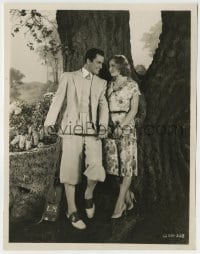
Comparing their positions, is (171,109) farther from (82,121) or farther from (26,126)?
(26,126)

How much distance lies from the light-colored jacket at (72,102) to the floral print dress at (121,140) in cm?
3

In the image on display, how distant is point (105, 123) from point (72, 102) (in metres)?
0.13

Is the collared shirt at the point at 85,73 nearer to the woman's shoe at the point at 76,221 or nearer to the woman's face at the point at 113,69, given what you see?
the woman's face at the point at 113,69

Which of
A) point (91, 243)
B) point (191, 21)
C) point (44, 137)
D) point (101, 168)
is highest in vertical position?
point (191, 21)

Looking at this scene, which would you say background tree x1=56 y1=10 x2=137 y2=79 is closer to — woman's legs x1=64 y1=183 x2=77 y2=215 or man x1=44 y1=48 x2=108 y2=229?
man x1=44 y1=48 x2=108 y2=229

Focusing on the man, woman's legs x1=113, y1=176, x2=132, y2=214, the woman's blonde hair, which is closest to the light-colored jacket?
the man

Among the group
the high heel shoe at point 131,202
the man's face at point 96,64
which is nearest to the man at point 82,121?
the man's face at point 96,64

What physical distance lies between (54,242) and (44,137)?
363mm

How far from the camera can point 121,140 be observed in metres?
1.54

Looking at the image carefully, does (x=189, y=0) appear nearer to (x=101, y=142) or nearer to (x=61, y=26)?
(x=61, y=26)

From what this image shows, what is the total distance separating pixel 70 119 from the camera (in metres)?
1.52

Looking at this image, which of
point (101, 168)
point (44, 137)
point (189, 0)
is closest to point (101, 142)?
point (101, 168)

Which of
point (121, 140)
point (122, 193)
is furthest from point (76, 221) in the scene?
point (121, 140)

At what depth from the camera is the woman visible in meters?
1.53
